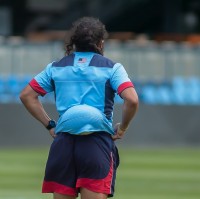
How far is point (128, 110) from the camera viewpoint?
26.1 feet

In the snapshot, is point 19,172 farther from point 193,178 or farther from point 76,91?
point 76,91

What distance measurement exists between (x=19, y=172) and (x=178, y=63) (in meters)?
8.60

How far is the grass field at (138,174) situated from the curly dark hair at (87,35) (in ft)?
17.7

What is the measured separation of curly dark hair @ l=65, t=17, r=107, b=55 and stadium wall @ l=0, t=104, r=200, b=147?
14.9 m

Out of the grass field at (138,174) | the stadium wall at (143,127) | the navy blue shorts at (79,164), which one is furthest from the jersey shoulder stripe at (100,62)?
the stadium wall at (143,127)

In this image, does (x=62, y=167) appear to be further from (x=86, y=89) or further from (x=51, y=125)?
(x=86, y=89)

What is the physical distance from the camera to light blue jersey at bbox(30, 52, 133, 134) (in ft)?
25.9

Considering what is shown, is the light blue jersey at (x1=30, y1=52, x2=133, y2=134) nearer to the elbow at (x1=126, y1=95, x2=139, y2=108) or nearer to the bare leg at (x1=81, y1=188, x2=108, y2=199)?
the elbow at (x1=126, y1=95, x2=139, y2=108)

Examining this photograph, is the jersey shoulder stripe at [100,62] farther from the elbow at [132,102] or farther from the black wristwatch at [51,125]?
the black wristwatch at [51,125]

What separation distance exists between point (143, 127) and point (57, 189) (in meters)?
16.5

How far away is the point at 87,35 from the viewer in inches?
315

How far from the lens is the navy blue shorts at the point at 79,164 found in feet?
26.0

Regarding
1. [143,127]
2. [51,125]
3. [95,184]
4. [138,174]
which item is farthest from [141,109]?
[95,184]

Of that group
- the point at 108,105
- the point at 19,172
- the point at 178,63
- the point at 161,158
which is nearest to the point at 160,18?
the point at 178,63
